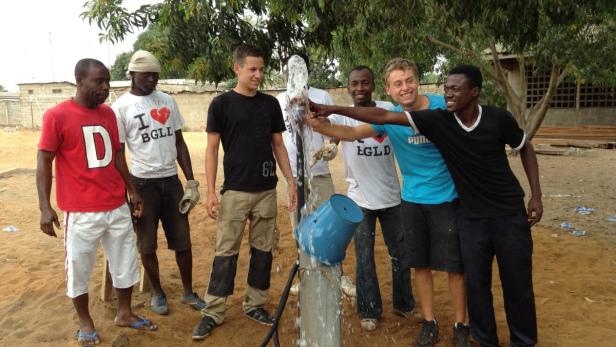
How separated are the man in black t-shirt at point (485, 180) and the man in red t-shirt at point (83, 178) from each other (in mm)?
1500

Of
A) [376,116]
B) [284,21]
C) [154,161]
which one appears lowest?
[154,161]

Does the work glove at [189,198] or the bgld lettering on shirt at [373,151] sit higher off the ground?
the bgld lettering on shirt at [373,151]

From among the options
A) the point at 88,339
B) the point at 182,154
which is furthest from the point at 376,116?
the point at 88,339

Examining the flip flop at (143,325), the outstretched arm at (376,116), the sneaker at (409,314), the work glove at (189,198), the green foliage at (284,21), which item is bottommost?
the sneaker at (409,314)

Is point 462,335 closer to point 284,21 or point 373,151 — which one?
point 373,151

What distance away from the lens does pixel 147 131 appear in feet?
11.1

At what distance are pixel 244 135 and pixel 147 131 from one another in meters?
0.71

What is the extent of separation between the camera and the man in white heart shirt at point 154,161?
3.37 meters

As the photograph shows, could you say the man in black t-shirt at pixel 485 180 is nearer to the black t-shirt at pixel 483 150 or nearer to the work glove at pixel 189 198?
the black t-shirt at pixel 483 150

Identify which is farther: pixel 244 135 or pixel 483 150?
pixel 244 135

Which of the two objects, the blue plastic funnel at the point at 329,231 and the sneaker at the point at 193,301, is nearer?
the blue plastic funnel at the point at 329,231

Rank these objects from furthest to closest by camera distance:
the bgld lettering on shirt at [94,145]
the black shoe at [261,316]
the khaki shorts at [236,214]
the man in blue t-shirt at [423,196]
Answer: the black shoe at [261,316], the khaki shorts at [236,214], the bgld lettering on shirt at [94,145], the man in blue t-shirt at [423,196]

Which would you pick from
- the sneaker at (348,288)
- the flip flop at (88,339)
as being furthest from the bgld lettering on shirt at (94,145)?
the sneaker at (348,288)

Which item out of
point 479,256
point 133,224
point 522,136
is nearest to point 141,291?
point 133,224
